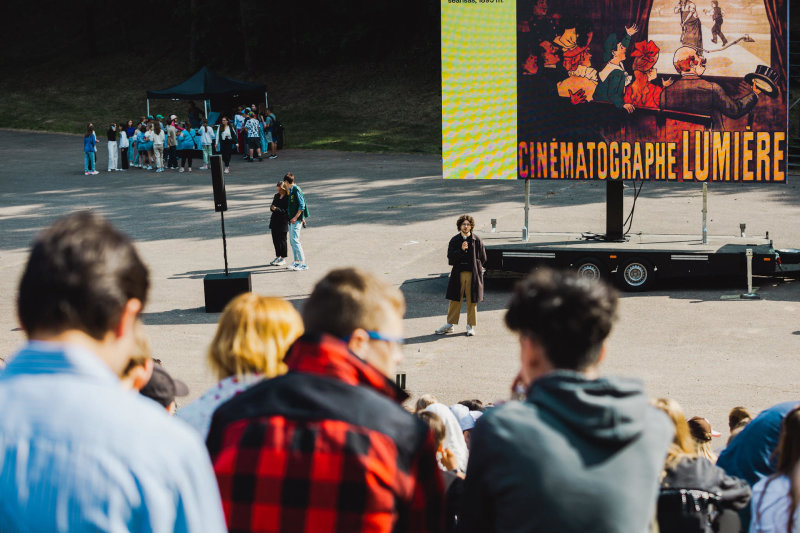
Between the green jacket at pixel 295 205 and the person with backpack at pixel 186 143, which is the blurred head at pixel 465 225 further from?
the person with backpack at pixel 186 143

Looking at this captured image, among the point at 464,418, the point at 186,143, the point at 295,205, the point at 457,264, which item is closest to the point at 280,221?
the point at 295,205

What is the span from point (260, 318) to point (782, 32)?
13.8 m

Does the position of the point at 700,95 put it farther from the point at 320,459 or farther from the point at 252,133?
the point at 252,133

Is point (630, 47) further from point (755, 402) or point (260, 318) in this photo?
point (260, 318)

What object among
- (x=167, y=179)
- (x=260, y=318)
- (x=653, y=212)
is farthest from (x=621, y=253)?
(x=167, y=179)

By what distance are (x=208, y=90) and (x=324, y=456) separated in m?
34.3

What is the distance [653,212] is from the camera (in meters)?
23.3

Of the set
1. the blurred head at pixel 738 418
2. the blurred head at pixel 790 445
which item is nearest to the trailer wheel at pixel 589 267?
the blurred head at pixel 738 418

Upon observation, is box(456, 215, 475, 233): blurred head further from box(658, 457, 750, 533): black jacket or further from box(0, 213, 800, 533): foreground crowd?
box(0, 213, 800, 533): foreground crowd

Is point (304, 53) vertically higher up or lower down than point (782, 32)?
higher up

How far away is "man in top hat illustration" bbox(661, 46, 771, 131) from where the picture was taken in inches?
608

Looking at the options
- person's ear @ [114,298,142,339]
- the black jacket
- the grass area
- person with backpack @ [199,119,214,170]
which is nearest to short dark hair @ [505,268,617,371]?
person's ear @ [114,298,142,339]

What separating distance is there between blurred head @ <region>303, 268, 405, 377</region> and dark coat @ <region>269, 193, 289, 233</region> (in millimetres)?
15043

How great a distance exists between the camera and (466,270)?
13867mm
